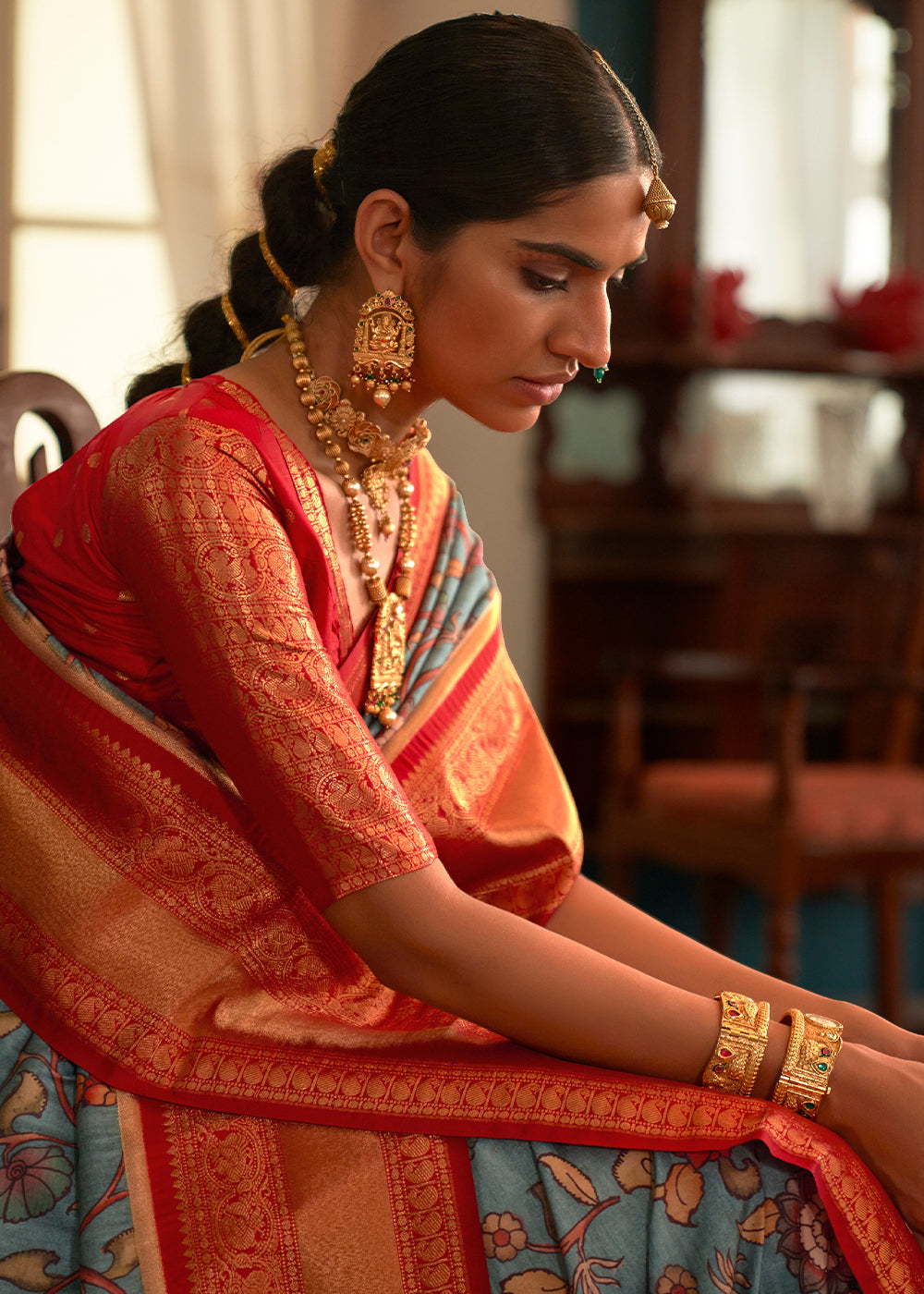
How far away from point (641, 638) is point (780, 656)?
1.39ft

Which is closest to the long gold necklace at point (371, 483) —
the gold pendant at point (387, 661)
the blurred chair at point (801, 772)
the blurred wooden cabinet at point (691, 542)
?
the gold pendant at point (387, 661)

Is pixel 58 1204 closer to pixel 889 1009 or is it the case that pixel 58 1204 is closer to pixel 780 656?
pixel 889 1009

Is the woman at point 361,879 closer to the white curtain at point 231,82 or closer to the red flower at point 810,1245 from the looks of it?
the red flower at point 810,1245

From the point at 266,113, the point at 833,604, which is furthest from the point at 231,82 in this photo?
the point at 833,604

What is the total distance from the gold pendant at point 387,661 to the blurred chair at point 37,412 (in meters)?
0.40

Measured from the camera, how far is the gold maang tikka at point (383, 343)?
1107 millimetres

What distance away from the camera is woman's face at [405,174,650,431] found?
1035 mm

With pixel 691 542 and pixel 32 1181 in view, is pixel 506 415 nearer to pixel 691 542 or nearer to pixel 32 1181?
pixel 32 1181

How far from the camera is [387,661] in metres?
1.16

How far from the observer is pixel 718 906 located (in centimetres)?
318

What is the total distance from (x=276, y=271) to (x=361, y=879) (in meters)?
0.57

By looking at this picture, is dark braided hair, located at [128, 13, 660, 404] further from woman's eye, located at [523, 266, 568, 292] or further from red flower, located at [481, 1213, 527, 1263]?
red flower, located at [481, 1213, 527, 1263]

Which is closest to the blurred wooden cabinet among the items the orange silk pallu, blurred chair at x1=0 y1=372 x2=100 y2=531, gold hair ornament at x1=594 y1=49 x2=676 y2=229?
blurred chair at x1=0 y1=372 x2=100 y2=531

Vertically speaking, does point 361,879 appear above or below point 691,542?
above
